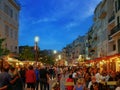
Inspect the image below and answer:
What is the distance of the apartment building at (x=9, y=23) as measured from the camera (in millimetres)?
53188

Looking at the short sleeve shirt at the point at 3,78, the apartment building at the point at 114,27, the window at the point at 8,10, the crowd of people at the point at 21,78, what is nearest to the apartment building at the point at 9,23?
the window at the point at 8,10

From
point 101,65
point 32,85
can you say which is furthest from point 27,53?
point 32,85

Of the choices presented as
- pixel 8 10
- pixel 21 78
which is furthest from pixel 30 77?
pixel 8 10

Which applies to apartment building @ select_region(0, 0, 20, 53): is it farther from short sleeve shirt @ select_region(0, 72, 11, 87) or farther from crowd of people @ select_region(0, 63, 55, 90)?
short sleeve shirt @ select_region(0, 72, 11, 87)

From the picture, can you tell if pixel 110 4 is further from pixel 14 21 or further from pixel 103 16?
pixel 14 21

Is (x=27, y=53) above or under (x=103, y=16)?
under

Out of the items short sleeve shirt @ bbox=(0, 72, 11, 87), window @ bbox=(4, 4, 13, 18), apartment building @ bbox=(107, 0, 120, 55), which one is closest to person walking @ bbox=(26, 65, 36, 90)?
short sleeve shirt @ bbox=(0, 72, 11, 87)

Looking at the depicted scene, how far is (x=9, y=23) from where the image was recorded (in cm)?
5788

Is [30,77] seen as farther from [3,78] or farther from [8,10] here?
[8,10]

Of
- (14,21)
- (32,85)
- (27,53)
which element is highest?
(14,21)

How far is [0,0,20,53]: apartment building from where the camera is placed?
174 ft

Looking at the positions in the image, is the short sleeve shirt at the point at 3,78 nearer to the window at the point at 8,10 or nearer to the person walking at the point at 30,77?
the person walking at the point at 30,77

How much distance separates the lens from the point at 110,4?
6662 cm

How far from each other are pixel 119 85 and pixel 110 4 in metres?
54.4
